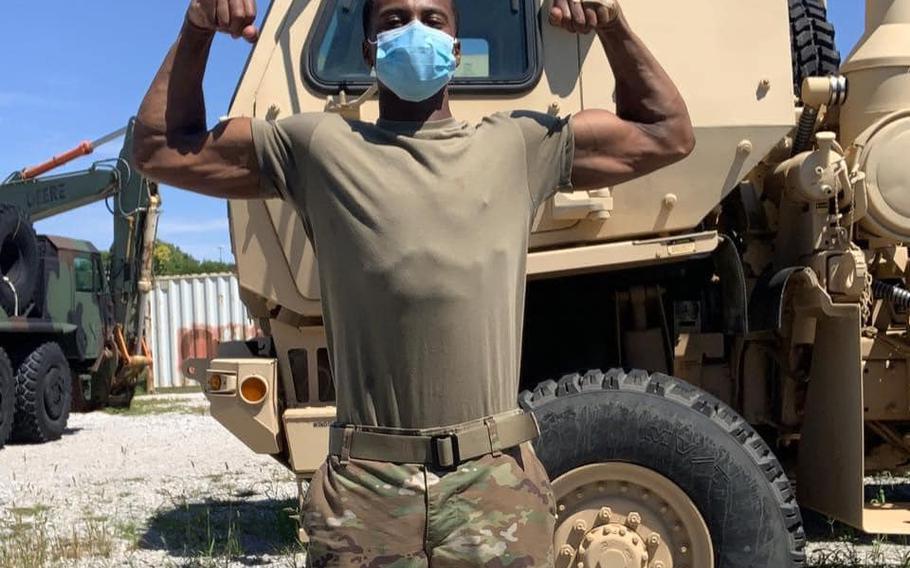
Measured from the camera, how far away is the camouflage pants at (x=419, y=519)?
6.54 feet

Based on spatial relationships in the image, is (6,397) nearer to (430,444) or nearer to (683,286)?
(683,286)

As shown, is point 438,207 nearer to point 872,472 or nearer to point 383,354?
point 383,354

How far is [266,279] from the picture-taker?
380 cm

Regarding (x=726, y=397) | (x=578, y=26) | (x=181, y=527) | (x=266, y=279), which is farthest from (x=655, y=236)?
(x=181, y=527)

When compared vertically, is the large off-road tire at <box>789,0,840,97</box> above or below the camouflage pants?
above

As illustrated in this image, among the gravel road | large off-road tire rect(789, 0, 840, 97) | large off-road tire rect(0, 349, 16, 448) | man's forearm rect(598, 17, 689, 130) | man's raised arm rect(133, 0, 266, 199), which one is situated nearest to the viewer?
man's raised arm rect(133, 0, 266, 199)

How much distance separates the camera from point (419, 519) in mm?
1994

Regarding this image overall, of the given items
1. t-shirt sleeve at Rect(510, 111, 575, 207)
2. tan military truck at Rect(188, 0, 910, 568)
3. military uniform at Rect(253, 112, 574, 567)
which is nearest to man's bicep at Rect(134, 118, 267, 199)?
military uniform at Rect(253, 112, 574, 567)

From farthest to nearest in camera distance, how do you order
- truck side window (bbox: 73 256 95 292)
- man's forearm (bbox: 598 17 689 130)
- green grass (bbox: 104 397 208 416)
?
green grass (bbox: 104 397 208 416)
truck side window (bbox: 73 256 95 292)
man's forearm (bbox: 598 17 689 130)

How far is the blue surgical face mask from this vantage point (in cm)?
202

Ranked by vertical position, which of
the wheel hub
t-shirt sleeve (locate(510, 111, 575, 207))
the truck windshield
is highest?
the truck windshield

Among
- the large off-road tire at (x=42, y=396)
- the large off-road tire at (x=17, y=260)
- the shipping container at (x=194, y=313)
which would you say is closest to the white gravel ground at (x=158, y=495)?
the large off-road tire at (x=42, y=396)

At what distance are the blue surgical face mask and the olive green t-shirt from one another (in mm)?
90

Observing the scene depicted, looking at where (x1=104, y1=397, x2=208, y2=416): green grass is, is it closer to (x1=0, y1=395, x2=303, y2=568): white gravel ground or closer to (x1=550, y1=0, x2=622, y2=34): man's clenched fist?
(x1=0, y1=395, x2=303, y2=568): white gravel ground
